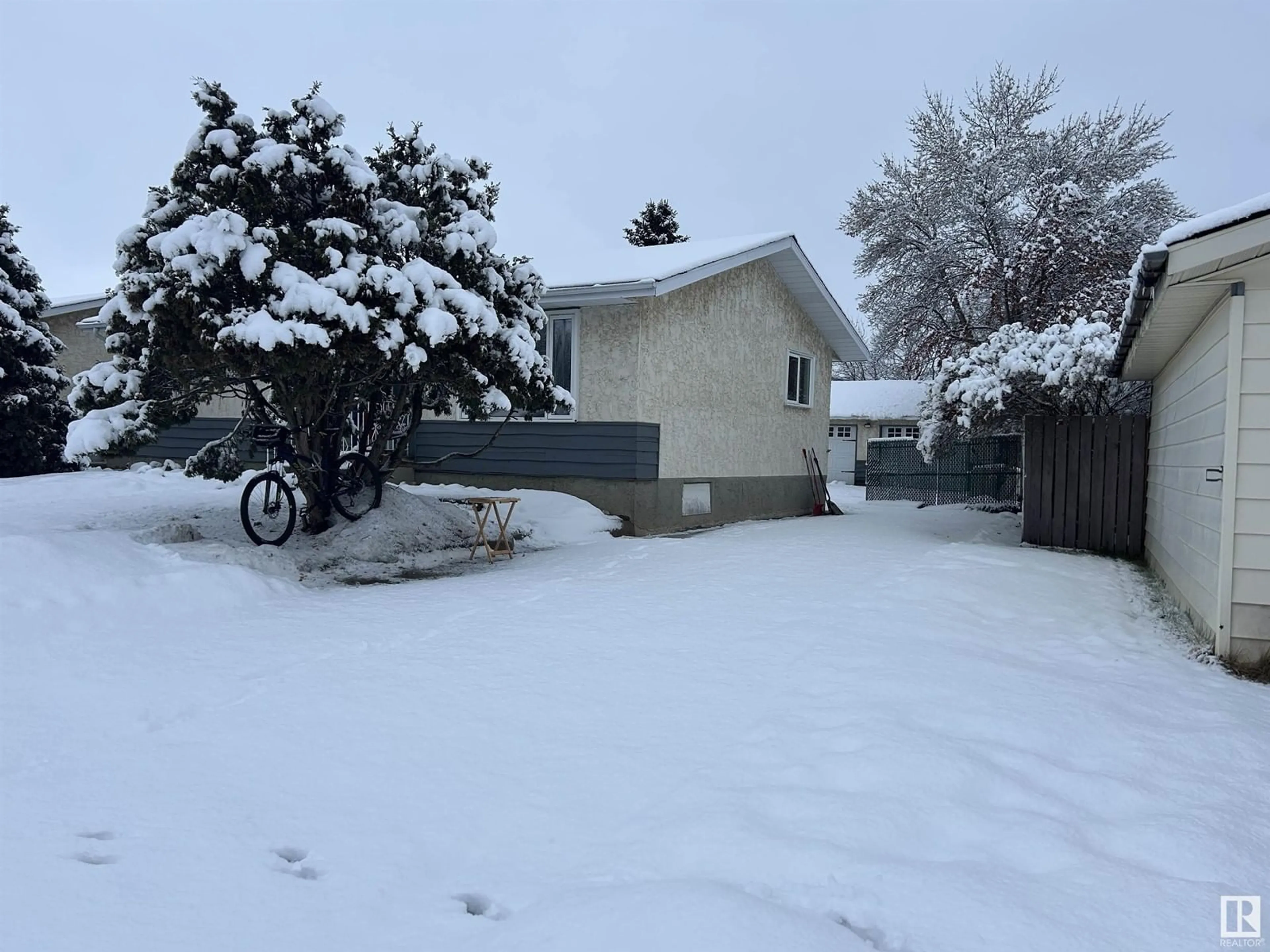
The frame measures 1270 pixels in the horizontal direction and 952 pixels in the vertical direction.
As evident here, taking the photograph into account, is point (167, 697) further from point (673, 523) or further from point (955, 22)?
point (955, 22)

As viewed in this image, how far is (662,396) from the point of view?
485 inches

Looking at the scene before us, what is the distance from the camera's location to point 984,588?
730 centimetres

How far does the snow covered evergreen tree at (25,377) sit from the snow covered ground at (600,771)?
439 inches

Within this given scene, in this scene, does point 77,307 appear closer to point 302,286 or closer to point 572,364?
point 572,364

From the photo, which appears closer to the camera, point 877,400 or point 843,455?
point 843,455

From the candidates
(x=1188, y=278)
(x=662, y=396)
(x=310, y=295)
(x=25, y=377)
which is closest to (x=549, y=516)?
(x=662, y=396)

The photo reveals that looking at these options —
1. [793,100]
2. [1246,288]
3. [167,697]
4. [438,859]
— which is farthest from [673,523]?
[793,100]

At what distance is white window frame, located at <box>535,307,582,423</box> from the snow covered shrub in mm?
5458

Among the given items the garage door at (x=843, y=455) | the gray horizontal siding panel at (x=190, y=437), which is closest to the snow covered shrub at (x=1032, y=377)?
the gray horizontal siding panel at (x=190, y=437)

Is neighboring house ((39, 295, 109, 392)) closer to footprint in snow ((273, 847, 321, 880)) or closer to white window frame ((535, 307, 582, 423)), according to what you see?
white window frame ((535, 307, 582, 423))

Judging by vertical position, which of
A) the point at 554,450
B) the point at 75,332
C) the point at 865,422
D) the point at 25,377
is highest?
the point at 75,332

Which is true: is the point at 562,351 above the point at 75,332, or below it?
below

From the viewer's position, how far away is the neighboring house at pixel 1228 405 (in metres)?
5.38

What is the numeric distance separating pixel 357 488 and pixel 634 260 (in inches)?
244
